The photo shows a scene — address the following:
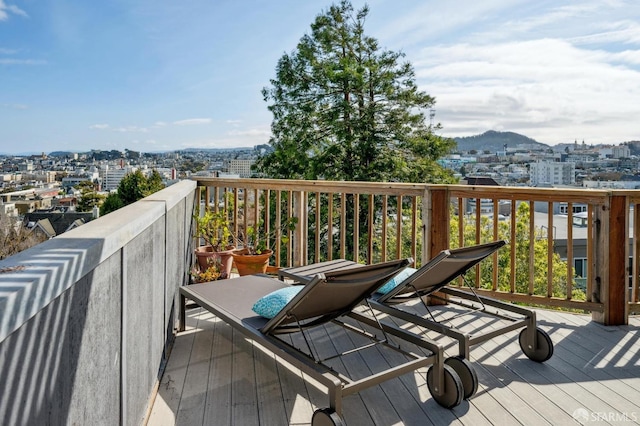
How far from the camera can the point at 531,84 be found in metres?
20.1

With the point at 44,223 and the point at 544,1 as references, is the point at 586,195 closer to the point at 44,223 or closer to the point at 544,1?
the point at 544,1

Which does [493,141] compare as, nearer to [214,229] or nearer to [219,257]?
[214,229]

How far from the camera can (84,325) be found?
4.33 ft

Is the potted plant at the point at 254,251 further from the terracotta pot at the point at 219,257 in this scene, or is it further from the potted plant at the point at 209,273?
the potted plant at the point at 209,273

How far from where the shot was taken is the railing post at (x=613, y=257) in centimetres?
358

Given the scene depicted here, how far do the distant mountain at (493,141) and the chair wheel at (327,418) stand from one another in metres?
16.1

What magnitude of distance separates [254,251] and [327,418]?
2.97 metres

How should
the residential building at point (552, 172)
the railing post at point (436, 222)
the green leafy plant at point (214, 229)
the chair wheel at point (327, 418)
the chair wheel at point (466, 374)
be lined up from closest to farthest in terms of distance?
the chair wheel at point (327, 418) < the chair wheel at point (466, 374) < the railing post at point (436, 222) < the green leafy plant at point (214, 229) < the residential building at point (552, 172)

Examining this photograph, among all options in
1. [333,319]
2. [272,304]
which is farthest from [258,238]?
[333,319]

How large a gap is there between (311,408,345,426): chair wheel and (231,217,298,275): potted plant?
2670 mm

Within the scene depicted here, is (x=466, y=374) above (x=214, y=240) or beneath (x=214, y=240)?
beneath

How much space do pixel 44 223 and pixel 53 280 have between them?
1912cm

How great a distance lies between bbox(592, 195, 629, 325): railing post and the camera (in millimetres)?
3580

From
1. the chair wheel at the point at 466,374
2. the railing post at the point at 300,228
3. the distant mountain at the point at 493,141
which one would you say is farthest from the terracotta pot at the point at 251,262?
the distant mountain at the point at 493,141
